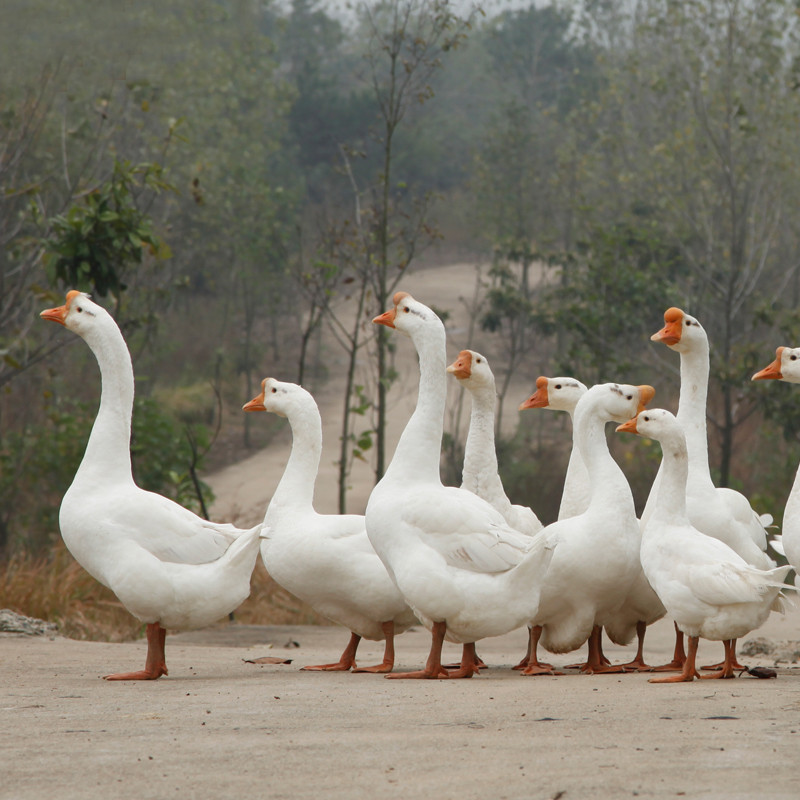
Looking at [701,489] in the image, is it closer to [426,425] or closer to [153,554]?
[426,425]

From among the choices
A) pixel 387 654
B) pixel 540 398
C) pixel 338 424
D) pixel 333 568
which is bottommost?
pixel 338 424

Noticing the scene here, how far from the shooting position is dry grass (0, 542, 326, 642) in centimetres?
955

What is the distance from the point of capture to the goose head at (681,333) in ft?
24.8

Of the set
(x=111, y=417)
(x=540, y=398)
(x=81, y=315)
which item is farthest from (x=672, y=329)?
(x=81, y=315)

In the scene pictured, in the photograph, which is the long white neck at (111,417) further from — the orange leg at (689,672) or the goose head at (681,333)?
the goose head at (681,333)

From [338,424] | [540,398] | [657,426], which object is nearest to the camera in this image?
[657,426]

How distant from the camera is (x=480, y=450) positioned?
7.50 metres

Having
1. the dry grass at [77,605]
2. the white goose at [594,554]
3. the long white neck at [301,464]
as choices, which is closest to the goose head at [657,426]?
the white goose at [594,554]

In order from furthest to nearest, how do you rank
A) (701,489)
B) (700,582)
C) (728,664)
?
1. (701,489)
2. (728,664)
3. (700,582)

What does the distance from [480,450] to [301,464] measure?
1.16m

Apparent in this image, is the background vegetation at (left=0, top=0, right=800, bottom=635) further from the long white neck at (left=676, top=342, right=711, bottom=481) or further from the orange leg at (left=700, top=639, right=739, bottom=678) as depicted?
the orange leg at (left=700, top=639, right=739, bottom=678)

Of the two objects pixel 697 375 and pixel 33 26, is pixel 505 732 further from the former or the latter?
pixel 33 26

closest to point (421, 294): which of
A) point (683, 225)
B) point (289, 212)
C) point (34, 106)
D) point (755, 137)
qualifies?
point (289, 212)

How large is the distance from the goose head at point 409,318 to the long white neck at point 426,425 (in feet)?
0.13
